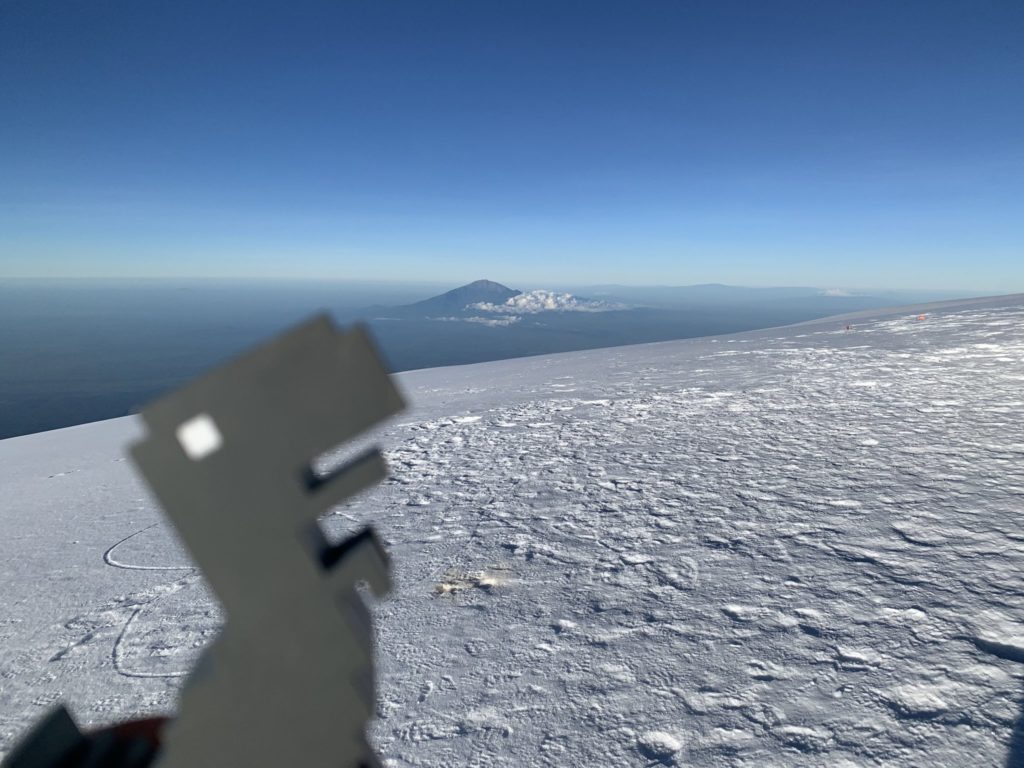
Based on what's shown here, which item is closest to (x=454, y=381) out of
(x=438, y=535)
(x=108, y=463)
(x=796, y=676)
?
(x=108, y=463)

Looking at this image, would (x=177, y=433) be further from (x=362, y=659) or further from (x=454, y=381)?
(x=454, y=381)

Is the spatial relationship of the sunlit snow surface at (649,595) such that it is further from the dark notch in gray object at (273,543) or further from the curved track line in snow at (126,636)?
the dark notch in gray object at (273,543)

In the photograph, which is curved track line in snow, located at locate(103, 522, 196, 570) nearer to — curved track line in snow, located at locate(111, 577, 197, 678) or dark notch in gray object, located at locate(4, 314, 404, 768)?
curved track line in snow, located at locate(111, 577, 197, 678)

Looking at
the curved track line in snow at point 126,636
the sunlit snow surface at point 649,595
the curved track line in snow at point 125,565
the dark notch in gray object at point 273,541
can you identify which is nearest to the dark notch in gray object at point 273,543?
the dark notch in gray object at point 273,541

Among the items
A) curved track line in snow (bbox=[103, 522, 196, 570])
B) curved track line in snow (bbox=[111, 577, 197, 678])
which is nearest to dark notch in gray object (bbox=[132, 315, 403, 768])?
curved track line in snow (bbox=[111, 577, 197, 678])

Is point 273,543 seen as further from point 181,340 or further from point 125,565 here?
point 181,340

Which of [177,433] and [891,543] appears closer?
[177,433]

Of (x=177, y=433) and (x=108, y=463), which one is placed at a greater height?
(x=177, y=433)

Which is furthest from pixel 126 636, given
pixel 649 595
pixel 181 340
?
pixel 181 340
